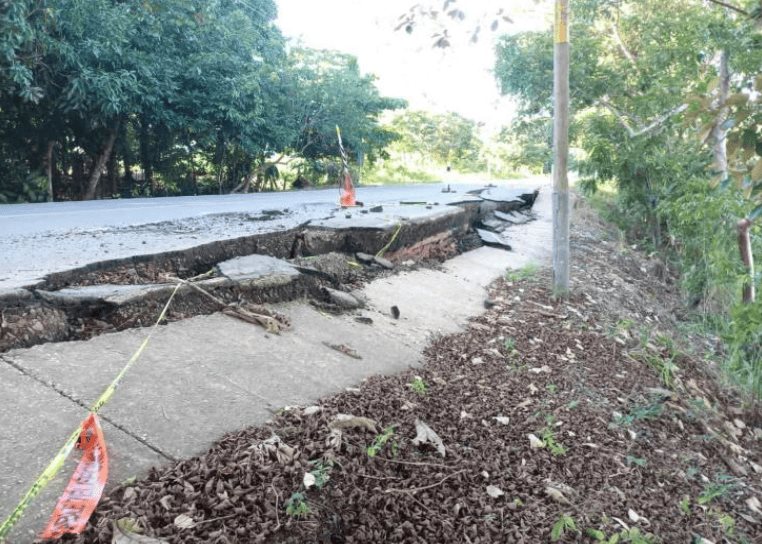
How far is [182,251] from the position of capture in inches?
167

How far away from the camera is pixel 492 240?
811 cm

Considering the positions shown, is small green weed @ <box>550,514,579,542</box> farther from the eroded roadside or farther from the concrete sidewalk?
the eroded roadside

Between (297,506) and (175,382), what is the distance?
94 cm

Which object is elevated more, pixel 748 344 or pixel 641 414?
pixel 641 414

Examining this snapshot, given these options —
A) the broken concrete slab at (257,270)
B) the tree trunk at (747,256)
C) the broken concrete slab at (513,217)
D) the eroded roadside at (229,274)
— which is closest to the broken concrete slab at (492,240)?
the eroded roadside at (229,274)

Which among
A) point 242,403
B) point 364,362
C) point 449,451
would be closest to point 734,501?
point 449,451

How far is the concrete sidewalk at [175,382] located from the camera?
2129 mm

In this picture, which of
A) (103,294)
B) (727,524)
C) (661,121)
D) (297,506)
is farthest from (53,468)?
(661,121)

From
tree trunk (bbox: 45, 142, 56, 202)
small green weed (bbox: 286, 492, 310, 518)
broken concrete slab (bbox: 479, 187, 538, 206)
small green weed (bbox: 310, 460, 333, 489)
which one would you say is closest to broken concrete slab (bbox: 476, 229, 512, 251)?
broken concrete slab (bbox: 479, 187, 538, 206)

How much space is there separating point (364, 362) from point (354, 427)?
0.93m

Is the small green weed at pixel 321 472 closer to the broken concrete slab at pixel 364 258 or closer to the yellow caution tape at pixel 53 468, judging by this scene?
the yellow caution tape at pixel 53 468

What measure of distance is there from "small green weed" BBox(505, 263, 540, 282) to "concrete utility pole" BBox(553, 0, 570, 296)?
0.66 meters

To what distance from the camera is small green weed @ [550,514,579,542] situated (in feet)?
7.86

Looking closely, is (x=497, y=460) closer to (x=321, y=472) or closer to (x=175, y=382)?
(x=321, y=472)
